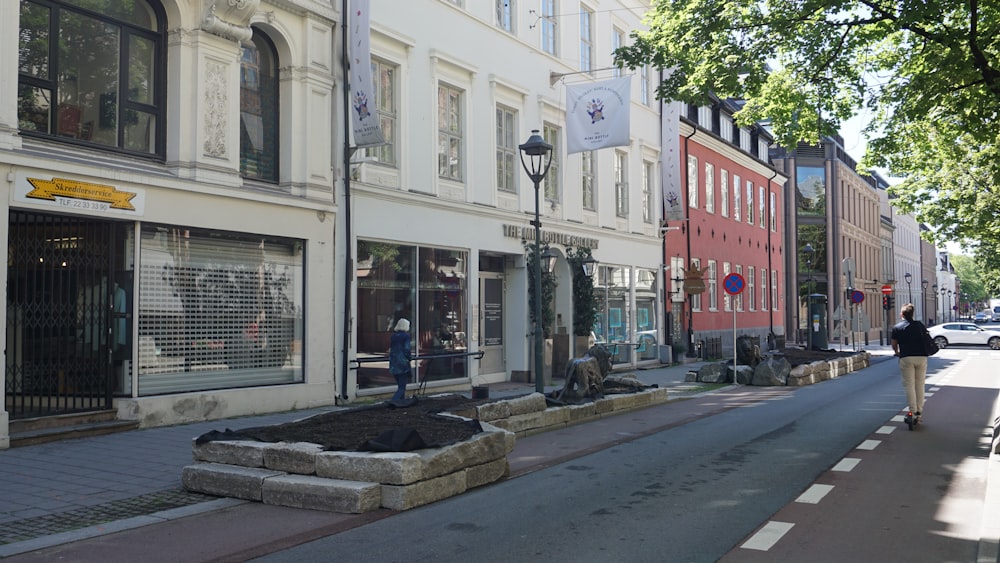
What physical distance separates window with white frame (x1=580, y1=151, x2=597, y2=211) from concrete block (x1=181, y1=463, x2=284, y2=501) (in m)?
18.3

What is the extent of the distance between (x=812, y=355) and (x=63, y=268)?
21.5 meters

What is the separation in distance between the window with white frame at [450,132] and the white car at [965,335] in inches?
1470

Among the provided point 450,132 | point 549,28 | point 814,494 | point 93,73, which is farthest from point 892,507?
point 549,28

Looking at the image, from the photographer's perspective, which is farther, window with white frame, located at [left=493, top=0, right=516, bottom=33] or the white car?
the white car

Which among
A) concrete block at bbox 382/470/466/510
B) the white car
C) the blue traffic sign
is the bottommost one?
concrete block at bbox 382/470/466/510

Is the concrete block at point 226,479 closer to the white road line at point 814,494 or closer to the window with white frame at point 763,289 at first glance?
the white road line at point 814,494

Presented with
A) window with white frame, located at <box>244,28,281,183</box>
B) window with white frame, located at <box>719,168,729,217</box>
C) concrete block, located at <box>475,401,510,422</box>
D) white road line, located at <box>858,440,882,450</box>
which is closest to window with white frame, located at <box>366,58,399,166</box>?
window with white frame, located at <box>244,28,281,183</box>

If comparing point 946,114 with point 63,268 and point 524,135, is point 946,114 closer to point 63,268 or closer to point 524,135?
point 524,135

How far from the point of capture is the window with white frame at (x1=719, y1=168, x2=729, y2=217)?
38.0 m

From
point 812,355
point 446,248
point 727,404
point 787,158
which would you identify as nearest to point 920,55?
point 727,404

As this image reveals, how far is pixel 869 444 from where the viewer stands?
10.9 meters

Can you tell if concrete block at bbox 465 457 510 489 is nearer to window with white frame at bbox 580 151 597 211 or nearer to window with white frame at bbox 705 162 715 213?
window with white frame at bbox 580 151 597 211

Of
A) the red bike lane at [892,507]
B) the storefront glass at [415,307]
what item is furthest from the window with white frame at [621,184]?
the red bike lane at [892,507]

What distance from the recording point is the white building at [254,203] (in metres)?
11.3
